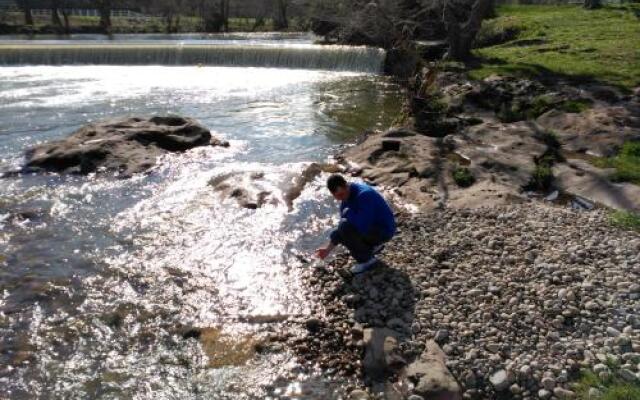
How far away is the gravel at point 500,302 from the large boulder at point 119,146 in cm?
746

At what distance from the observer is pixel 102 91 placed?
2419 cm

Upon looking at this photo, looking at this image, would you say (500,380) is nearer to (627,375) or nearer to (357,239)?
(627,375)

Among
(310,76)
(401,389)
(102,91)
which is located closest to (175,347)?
(401,389)

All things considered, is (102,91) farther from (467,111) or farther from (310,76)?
(467,111)

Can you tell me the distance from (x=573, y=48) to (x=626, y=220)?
54.2ft

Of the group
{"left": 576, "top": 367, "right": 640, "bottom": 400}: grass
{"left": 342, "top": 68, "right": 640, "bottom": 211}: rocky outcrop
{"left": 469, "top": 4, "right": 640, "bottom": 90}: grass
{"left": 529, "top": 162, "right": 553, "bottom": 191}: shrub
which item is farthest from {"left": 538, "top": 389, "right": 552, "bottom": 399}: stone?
{"left": 469, "top": 4, "right": 640, "bottom": 90}: grass

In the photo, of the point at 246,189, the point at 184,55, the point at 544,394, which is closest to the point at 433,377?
the point at 544,394

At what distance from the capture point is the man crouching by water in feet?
25.1

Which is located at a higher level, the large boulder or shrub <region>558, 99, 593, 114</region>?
shrub <region>558, 99, 593, 114</region>

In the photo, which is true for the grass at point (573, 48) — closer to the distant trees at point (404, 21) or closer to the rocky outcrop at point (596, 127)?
the distant trees at point (404, 21)

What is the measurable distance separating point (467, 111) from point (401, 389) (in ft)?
39.8

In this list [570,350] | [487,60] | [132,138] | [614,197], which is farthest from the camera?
[487,60]

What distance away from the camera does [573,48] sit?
22.4 metres

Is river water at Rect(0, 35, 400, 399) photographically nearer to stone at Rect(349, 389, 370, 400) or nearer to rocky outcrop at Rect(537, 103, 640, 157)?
stone at Rect(349, 389, 370, 400)
